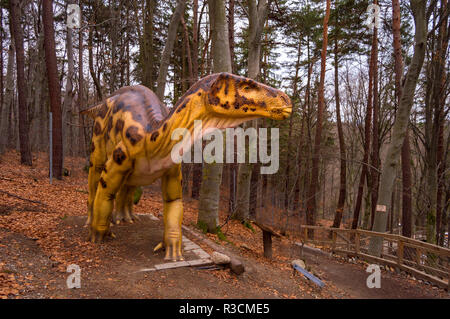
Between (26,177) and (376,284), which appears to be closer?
(376,284)

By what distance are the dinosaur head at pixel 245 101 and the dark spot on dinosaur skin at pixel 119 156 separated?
1.38 meters

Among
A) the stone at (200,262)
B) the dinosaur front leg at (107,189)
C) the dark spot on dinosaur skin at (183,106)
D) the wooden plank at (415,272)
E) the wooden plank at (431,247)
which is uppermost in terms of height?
the dark spot on dinosaur skin at (183,106)

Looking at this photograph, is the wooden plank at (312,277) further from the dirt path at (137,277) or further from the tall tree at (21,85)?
the tall tree at (21,85)

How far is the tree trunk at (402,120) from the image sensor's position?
6559 millimetres

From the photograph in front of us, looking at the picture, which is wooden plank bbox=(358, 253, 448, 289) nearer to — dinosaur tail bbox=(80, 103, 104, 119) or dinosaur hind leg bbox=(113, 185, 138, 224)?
dinosaur hind leg bbox=(113, 185, 138, 224)

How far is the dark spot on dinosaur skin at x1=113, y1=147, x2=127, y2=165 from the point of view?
12.4 ft

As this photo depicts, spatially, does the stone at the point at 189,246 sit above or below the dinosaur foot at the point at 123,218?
below

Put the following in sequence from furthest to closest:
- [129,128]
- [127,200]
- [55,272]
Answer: [127,200] → [129,128] → [55,272]

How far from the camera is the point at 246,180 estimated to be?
9.80 meters

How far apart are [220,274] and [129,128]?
2.35 meters

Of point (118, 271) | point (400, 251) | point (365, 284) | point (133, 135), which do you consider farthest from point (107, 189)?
point (400, 251)

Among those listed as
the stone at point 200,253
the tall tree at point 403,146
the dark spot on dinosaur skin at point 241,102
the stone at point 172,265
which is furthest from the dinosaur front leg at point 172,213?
the tall tree at point 403,146

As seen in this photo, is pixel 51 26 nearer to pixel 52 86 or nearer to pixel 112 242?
pixel 52 86

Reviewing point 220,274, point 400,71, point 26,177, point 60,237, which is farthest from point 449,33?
point 26,177
